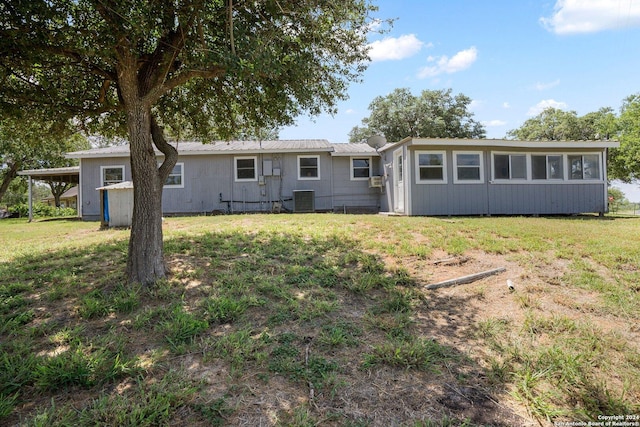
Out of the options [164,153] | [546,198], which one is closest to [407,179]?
[546,198]

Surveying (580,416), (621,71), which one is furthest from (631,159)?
(580,416)

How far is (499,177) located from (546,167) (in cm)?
173

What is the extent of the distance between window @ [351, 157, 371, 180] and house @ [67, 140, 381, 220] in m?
0.22

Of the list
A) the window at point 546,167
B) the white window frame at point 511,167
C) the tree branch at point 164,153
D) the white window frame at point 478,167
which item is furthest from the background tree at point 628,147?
the tree branch at point 164,153

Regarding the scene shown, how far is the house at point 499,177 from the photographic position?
33.9ft

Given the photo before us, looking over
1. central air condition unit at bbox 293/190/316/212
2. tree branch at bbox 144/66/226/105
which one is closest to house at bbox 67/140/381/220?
central air condition unit at bbox 293/190/316/212

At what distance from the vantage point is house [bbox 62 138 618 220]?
34.4ft

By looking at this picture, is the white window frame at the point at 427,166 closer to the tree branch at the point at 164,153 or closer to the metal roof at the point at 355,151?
the metal roof at the point at 355,151

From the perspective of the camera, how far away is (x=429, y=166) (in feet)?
34.1

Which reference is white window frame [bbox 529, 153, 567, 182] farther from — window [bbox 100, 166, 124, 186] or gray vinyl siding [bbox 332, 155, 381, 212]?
window [bbox 100, 166, 124, 186]

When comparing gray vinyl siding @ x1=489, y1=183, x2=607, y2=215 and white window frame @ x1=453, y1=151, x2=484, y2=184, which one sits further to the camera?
gray vinyl siding @ x1=489, y1=183, x2=607, y2=215

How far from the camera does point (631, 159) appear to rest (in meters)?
19.4

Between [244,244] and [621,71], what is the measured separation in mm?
8025

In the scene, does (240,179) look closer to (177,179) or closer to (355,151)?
(177,179)
